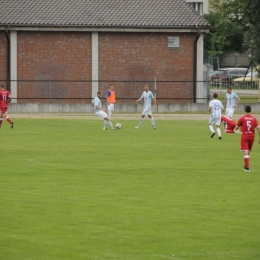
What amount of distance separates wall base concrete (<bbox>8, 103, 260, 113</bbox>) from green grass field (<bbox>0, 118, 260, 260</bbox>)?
745 inches

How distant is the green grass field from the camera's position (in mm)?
11938

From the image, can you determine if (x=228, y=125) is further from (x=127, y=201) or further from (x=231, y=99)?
(x=127, y=201)

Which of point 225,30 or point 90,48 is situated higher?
point 225,30

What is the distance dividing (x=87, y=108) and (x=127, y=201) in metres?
33.1

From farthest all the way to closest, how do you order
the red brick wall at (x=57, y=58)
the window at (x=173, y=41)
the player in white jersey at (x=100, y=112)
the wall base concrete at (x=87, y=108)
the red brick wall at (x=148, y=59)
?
1. the window at (x=173, y=41)
2. the red brick wall at (x=148, y=59)
3. the red brick wall at (x=57, y=58)
4. the wall base concrete at (x=87, y=108)
5. the player in white jersey at (x=100, y=112)

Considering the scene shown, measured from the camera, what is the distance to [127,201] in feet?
52.5

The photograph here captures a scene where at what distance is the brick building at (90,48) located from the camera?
2035 inches

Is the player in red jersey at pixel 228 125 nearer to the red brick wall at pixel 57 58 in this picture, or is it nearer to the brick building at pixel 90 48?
the brick building at pixel 90 48

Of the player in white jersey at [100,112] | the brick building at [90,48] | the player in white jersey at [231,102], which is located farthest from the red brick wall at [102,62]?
the player in white jersey at [231,102]

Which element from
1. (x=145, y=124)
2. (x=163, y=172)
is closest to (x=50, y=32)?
(x=145, y=124)

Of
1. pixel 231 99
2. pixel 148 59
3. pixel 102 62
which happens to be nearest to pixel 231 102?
pixel 231 99

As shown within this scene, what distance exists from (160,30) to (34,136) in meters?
22.1

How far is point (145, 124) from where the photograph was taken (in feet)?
133

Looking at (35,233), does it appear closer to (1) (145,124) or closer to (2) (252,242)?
(2) (252,242)
